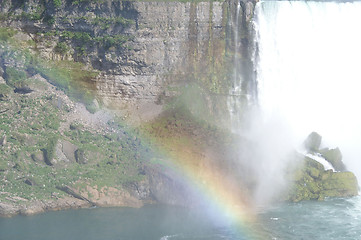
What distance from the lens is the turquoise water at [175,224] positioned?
1454 inches

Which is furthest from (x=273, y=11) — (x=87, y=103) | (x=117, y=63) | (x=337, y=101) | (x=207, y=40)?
(x=87, y=103)

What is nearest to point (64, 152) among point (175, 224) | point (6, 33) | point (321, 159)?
point (175, 224)

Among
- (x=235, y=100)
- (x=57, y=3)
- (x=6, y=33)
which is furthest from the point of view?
(x=235, y=100)

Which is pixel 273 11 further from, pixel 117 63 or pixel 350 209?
pixel 350 209

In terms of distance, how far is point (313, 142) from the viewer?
48125 mm

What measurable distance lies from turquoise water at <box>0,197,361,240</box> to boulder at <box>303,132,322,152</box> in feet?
20.7

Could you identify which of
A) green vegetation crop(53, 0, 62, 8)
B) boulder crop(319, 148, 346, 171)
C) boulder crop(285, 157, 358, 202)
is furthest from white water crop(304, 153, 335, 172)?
green vegetation crop(53, 0, 62, 8)

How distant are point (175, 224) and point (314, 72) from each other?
21.3 m

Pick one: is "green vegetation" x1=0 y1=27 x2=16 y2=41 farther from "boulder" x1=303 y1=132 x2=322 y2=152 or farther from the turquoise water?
"boulder" x1=303 y1=132 x2=322 y2=152

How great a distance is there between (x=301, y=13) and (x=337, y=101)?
858 centimetres

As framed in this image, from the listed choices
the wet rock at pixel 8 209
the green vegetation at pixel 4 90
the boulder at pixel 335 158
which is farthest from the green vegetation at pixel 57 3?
the boulder at pixel 335 158

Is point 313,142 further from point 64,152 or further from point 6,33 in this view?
point 6,33

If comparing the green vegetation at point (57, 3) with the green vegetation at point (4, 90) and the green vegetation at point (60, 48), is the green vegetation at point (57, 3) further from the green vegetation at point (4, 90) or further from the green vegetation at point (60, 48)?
the green vegetation at point (4, 90)

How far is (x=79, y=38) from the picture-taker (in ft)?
156
